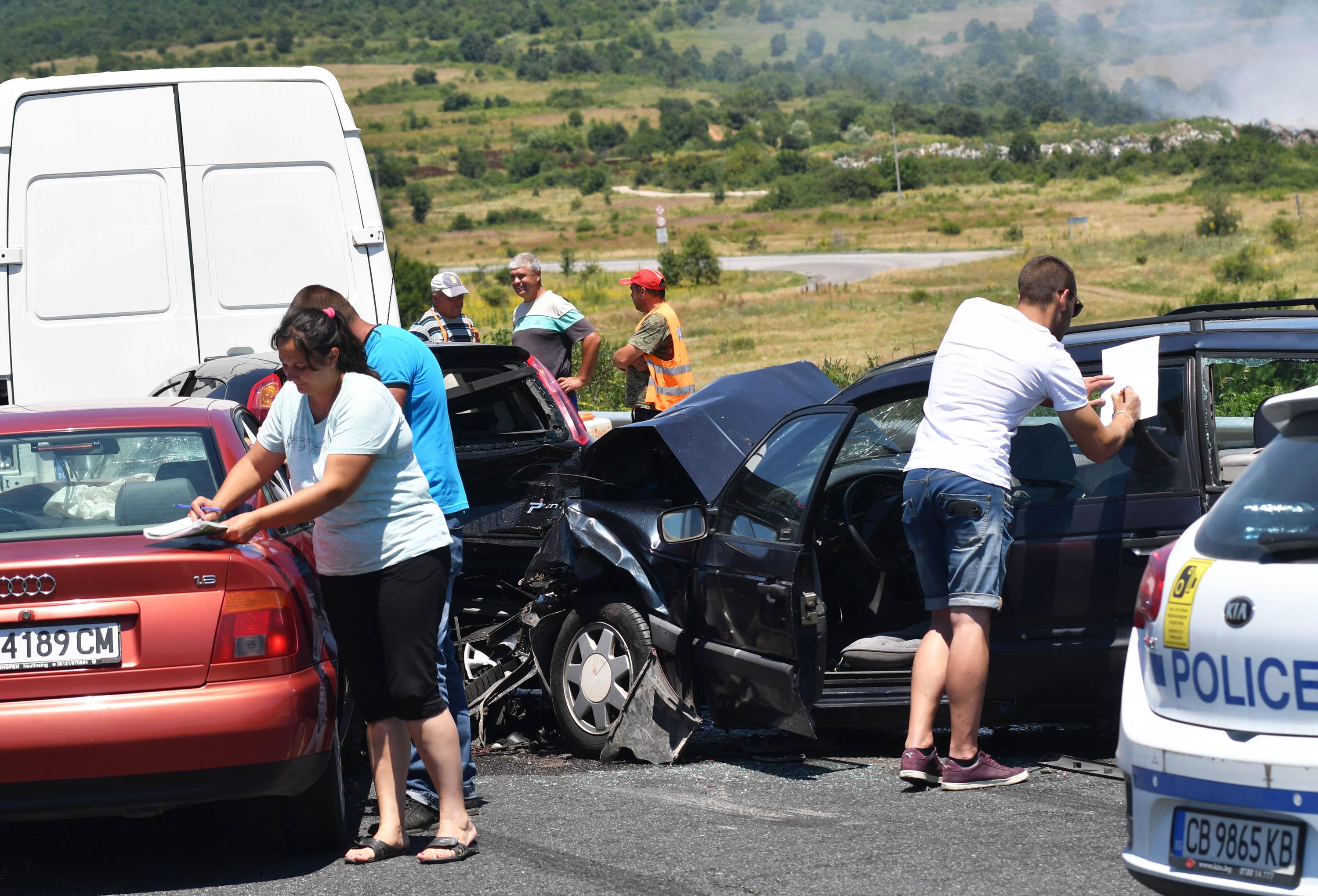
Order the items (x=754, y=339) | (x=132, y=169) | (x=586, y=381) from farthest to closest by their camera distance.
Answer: (x=754, y=339), (x=586, y=381), (x=132, y=169)

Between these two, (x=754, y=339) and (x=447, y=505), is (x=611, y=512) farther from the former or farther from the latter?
(x=754, y=339)

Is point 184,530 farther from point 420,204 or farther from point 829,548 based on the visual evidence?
point 420,204

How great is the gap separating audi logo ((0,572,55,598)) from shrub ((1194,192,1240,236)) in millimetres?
49397

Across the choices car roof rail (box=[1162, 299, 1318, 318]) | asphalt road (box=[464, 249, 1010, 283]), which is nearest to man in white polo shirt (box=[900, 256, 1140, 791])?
car roof rail (box=[1162, 299, 1318, 318])

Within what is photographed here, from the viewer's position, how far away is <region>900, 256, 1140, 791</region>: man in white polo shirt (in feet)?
16.1

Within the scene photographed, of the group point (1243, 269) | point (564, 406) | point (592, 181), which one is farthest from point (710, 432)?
point (592, 181)

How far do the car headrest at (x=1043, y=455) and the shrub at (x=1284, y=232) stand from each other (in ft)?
135

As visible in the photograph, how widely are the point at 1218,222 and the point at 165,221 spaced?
1851 inches

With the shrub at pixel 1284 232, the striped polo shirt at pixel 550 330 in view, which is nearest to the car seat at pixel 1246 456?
the striped polo shirt at pixel 550 330

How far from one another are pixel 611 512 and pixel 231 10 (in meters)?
210

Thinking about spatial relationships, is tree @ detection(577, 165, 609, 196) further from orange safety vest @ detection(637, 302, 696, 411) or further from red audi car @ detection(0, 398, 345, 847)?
red audi car @ detection(0, 398, 345, 847)

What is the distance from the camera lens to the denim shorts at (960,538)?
4.92m

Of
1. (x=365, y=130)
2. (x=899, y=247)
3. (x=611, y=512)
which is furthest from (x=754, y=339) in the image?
(x=365, y=130)

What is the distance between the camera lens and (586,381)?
9.50m
